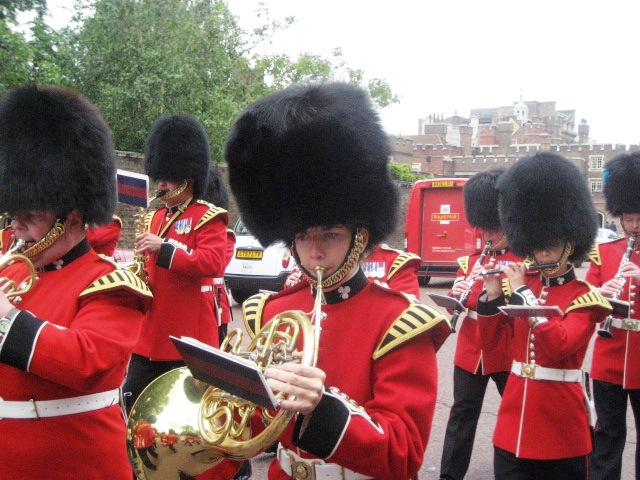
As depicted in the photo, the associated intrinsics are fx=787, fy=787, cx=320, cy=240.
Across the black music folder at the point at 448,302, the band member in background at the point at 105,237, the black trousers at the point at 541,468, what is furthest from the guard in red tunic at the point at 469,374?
the band member in background at the point at 105,237

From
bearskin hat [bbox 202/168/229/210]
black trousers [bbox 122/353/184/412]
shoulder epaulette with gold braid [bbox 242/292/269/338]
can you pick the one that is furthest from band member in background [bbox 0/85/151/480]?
bearskin hat [bbox 202/168/229/210]

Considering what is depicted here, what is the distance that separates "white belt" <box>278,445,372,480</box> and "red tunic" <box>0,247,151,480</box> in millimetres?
733

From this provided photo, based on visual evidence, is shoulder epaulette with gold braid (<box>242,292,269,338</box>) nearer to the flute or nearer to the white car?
the flute

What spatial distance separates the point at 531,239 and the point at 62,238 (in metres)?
2.45

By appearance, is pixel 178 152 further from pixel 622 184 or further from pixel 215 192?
pixel 622 184

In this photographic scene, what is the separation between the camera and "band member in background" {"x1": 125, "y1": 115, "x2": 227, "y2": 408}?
470 centimetres

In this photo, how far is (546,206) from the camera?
14.1 ft

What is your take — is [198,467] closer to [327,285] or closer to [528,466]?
[327,285]

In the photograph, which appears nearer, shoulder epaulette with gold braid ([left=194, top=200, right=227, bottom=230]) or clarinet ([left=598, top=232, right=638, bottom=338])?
clarinet ([left=598, top=232, right=638, bottom=338])

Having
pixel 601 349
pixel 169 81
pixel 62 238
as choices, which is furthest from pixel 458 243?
pixel 62 238

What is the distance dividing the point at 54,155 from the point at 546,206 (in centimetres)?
260

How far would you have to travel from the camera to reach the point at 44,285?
2.84 meters

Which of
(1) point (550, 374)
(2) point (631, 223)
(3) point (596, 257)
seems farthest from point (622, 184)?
(1) point (550, 374)

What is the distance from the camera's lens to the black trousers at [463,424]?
4891 mm
